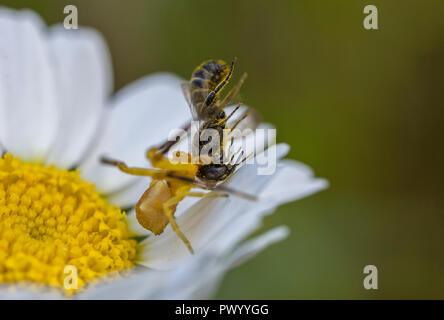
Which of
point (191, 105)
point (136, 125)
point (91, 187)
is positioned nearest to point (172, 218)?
point (191, 105)

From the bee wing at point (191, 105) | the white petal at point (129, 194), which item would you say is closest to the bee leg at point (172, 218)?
the bee wing at point (191, 105)

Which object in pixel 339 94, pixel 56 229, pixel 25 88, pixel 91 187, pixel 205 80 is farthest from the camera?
pixel 339 94

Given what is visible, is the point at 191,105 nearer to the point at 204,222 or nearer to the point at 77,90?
the point at 204,222

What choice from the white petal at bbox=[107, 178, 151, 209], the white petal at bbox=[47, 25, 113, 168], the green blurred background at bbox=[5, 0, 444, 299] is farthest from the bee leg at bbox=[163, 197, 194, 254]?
the green blurred background at bbox=[5, 0, 444, 299]

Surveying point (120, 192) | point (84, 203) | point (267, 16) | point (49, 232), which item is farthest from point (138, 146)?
point (267, 16)

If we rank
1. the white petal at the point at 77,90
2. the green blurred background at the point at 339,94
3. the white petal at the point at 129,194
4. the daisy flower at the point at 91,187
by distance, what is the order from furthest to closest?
the green blurred background at the point at 339,94 < the white petal at the point at 77,90 < the white petal at the point at 129,194 < the daisy flower at the point at 91,187

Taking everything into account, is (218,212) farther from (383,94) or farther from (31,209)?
(383,94)

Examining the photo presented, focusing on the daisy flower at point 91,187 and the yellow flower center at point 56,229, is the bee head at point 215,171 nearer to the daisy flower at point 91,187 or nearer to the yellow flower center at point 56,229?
the daisy flower at point 91,187
